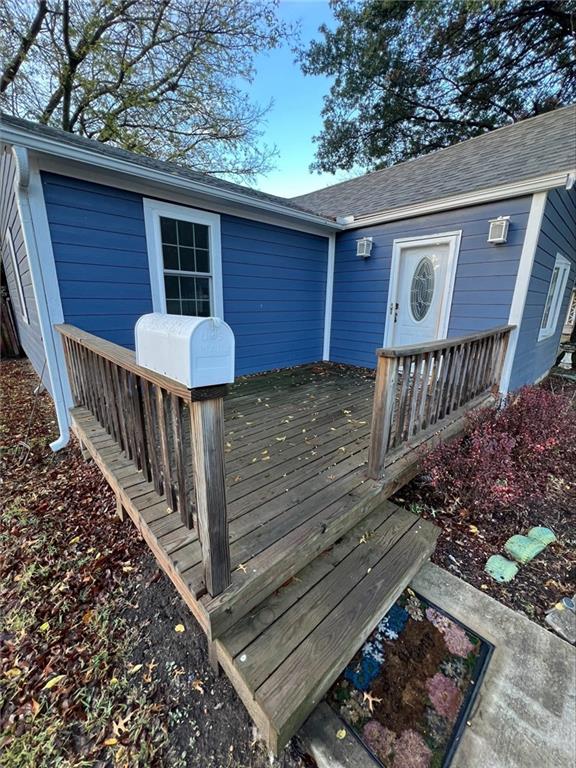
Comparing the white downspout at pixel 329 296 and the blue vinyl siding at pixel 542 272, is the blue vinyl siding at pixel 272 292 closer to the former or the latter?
the white downspout at pixel 329 296

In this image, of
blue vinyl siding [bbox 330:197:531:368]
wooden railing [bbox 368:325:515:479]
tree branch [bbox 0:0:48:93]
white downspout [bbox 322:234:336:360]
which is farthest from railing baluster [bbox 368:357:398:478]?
tree branch [bbox 0:0:48:93]

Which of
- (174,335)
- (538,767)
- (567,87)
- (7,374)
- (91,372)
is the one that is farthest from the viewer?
(567,87)

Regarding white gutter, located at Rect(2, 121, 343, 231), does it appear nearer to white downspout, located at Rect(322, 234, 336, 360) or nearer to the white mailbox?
white downspout, located at Rect(322, 234, 336, 360)

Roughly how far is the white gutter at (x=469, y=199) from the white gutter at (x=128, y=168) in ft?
3.86

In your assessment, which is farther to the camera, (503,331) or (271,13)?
(271,13)

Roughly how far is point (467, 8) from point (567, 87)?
443cm

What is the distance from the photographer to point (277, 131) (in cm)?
1077

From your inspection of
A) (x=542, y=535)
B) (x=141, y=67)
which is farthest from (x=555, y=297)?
(x=141, y=67)

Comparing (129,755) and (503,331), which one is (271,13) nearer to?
(503,331)

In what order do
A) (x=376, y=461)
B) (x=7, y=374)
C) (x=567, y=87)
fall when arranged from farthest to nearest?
(x=567, y=87)
(x=7, y=374)
(x=376, y=461)

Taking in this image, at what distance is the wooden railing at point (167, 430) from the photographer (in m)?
1.19

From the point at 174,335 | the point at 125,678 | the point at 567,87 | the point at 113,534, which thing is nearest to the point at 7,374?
the point at 113,534

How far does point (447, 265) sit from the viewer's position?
452 centimetres

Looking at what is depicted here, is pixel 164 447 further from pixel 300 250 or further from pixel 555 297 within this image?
pixel 555 297
